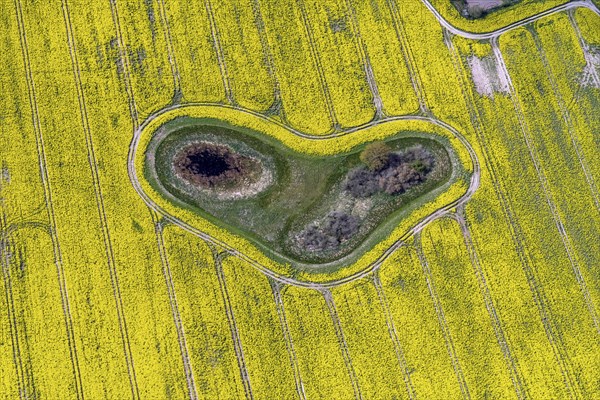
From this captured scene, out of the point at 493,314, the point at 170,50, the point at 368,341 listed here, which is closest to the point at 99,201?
the point at 170,50

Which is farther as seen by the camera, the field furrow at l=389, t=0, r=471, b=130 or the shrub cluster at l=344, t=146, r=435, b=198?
the field furrow at l=389, t=0, r=471, b=130

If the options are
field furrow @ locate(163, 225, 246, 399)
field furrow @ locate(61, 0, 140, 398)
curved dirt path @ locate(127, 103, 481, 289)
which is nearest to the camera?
field furrow @ locate(163, 225, 246, 399)

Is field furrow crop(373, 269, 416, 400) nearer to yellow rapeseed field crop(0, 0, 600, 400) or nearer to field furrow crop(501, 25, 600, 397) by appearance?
yellow rapeseed field crop(0, 0, 600, 400)

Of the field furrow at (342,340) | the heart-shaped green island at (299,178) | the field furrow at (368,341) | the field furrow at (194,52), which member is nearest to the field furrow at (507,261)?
the heart-shaped green island at (299,178)

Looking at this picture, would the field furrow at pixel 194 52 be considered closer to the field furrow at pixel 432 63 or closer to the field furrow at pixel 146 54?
the field furrow at pixel 146 54

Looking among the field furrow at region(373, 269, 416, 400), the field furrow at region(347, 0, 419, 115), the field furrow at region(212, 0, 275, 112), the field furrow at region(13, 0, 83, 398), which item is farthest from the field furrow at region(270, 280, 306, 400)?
the field furrow at region(347, 0, 419, 115)

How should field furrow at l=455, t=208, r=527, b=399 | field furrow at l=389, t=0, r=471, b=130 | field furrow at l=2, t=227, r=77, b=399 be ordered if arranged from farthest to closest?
field furrow at l=389, t=0, r=471, b=130, field furrow at l=455, t=208, r=527, b=399, field furrow at l=2, t=227, r=77, b=399

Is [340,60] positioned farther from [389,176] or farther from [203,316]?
[203,316]
